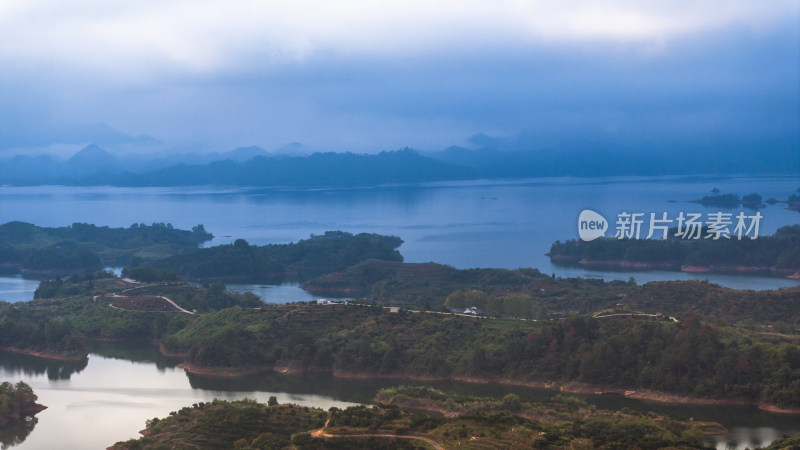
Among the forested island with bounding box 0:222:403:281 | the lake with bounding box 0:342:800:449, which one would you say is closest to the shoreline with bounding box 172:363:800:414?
the lake with bounding box 0:342:800:449

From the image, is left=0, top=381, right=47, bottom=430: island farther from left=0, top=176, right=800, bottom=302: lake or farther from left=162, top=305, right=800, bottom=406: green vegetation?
left=0, top=176, right=800, bottom=302: lake

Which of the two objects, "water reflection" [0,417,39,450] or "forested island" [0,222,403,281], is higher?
"forested island" [0,222,403,281]

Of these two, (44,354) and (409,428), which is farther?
(44,354)

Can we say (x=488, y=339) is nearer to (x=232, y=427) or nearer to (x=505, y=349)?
(x=505, y=349)

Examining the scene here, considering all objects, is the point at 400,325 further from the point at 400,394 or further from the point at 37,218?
the point at 37,218

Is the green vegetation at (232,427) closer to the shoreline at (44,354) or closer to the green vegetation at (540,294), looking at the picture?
the shoreline at (44,354)

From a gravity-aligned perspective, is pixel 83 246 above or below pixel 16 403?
above

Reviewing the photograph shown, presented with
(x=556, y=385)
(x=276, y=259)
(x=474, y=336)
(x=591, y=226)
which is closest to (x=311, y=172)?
(x=591, y=226)
